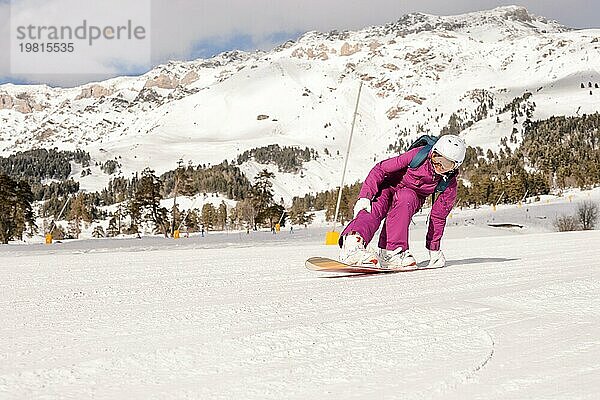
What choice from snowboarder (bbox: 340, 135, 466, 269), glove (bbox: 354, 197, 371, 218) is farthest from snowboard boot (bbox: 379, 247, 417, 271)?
glove (bbox: 354, 197, 371, 218)

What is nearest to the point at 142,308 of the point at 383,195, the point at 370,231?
the point at 370,231

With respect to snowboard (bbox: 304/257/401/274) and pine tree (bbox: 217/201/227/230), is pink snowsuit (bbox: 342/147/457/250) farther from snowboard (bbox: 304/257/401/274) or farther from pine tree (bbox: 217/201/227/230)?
pine tree (bbox: 217/201/227/230)

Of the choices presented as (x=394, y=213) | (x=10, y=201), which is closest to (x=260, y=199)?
(x=10, y=201)

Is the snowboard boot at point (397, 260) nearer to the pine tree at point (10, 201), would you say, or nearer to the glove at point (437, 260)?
the glove at point (437, 260)

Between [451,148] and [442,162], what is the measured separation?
6.6 inches

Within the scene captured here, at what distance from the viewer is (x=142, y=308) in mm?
2982

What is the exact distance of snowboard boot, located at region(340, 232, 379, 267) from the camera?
4.90m

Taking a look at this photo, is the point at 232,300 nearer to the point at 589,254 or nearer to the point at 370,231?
the point at 370,231

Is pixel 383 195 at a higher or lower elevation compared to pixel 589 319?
higher

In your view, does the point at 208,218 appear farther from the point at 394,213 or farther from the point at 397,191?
the point at 394,213

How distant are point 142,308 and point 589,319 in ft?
7.38

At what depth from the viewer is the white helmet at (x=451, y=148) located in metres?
5.33

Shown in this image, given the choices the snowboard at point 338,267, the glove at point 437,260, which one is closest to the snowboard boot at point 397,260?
the glove at point 437,260

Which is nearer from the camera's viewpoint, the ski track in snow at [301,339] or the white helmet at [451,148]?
the ski track in snow at [301,339]
